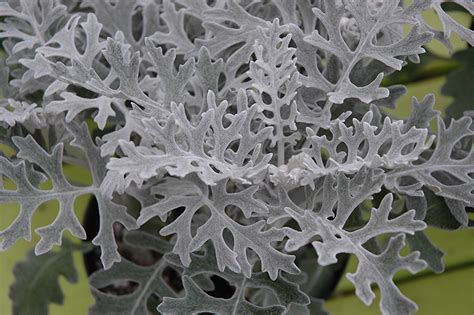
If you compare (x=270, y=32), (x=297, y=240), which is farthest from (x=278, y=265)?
(x=270, y=32)

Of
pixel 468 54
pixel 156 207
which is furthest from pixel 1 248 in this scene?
pixel 468 54

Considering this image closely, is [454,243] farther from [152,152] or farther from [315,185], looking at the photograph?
[152,152]

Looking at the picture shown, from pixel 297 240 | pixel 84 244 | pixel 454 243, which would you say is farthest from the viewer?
pixel 454 243

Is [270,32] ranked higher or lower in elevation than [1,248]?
higher

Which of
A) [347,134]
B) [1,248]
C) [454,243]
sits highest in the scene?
[347,134]

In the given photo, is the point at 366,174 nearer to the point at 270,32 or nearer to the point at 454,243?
the point at 270,32

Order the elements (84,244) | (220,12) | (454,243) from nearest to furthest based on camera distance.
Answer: (220,12) < (84,244) < (454,243)

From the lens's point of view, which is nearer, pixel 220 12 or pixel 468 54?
pixel 220 12
